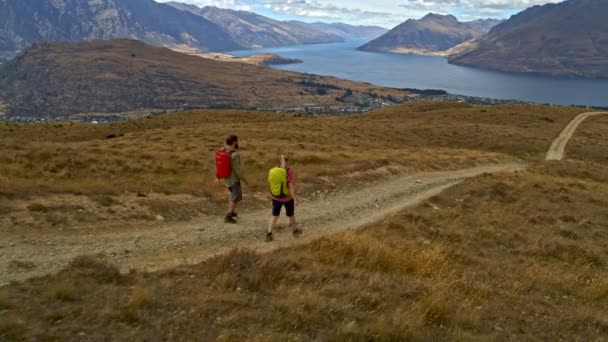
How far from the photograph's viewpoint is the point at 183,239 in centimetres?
1471

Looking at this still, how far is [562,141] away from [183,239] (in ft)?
187

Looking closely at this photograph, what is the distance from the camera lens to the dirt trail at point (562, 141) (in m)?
50.0

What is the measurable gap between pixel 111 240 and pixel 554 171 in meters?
36.2

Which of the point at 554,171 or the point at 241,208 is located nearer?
the point at 241,208

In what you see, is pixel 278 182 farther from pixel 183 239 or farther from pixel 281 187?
pixel 183 239

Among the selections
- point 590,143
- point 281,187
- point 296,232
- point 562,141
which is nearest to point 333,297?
point 281,187

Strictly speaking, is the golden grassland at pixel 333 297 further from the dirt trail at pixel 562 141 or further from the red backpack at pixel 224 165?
the dirt trail at pixel 562 141

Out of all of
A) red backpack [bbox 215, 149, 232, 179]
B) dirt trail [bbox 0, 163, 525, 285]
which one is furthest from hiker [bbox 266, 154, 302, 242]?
red backpack [bbox 215, 149, 232, 179]

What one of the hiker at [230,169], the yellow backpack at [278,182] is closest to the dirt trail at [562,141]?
the hiker at [230,169]

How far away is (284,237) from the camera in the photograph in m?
15.9

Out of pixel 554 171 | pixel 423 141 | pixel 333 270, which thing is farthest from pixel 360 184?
pixel 423 141

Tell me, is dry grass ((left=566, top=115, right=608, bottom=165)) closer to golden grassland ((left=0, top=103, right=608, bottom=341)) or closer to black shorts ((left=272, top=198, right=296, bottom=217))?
golden grassland ((left=0, top=103, right=608, bottom=341))

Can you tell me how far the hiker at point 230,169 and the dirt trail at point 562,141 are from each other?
4184 cm

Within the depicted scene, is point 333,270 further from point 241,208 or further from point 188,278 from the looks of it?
point 241,208
